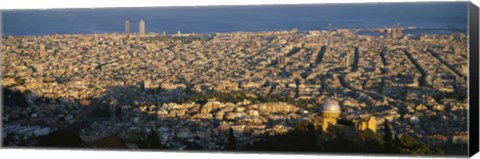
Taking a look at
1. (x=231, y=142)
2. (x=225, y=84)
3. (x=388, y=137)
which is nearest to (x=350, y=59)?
(x=388, y=137)

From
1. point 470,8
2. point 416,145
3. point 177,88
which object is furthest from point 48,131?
point 470,8

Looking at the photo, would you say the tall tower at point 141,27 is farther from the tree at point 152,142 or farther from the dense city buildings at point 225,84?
the tree at point 152,142

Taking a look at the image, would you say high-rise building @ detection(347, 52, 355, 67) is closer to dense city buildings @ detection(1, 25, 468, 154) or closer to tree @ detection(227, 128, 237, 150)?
dense city buildings @ detection(1, 25, 468, 154)

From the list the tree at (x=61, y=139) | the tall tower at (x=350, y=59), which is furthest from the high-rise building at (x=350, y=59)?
Result: the tree at (x=61, y=139)

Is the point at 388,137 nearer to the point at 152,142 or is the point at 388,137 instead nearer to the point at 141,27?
the point at 152,142

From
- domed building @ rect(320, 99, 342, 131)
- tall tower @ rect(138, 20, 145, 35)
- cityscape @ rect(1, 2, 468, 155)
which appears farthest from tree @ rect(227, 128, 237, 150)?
tall tower @ rect(138, 20, 145, 35)
